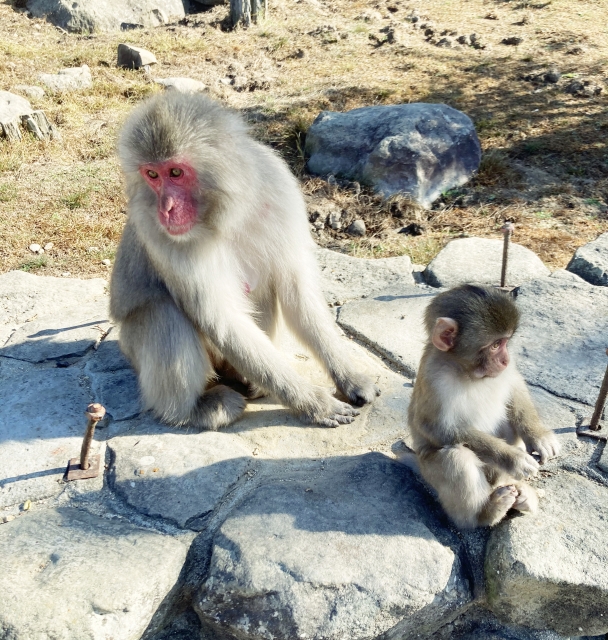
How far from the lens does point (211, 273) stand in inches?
126

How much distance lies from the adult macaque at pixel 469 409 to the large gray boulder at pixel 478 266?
1723 mm

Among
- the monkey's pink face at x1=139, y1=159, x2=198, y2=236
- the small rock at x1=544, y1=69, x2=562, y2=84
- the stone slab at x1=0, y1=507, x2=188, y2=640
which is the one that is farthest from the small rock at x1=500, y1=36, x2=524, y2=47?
the stone slab at x1=0, y1=507, x2=188, y2=640

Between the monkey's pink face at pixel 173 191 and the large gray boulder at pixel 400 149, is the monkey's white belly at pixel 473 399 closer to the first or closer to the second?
the monkey's pink face at pixel 173 191

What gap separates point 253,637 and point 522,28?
10019 mm

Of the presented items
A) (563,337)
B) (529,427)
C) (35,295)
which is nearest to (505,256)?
(563,337)

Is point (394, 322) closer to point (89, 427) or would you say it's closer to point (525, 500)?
point (525, 500)

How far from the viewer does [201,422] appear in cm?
336

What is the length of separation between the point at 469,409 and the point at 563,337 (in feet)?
4.57

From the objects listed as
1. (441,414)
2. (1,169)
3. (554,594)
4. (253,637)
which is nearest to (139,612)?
(253,637)

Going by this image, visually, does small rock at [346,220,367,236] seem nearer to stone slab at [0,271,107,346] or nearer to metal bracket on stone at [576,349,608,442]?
stone slab at [0,271,107,346]

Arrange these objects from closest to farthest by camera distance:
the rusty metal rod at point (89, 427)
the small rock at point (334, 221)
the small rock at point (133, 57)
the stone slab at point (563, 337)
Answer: the rusty metal rod at point (89, 427)
the stone slab at point (563, 337)
the small rock at point (334, 221)
the small rock at point (133, 57)

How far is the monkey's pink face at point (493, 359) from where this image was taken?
8.40 ft

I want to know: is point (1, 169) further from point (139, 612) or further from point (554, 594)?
point (554, 594)

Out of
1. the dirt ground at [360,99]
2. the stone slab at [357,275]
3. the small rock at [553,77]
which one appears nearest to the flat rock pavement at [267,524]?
the stone slab at [357,275]
